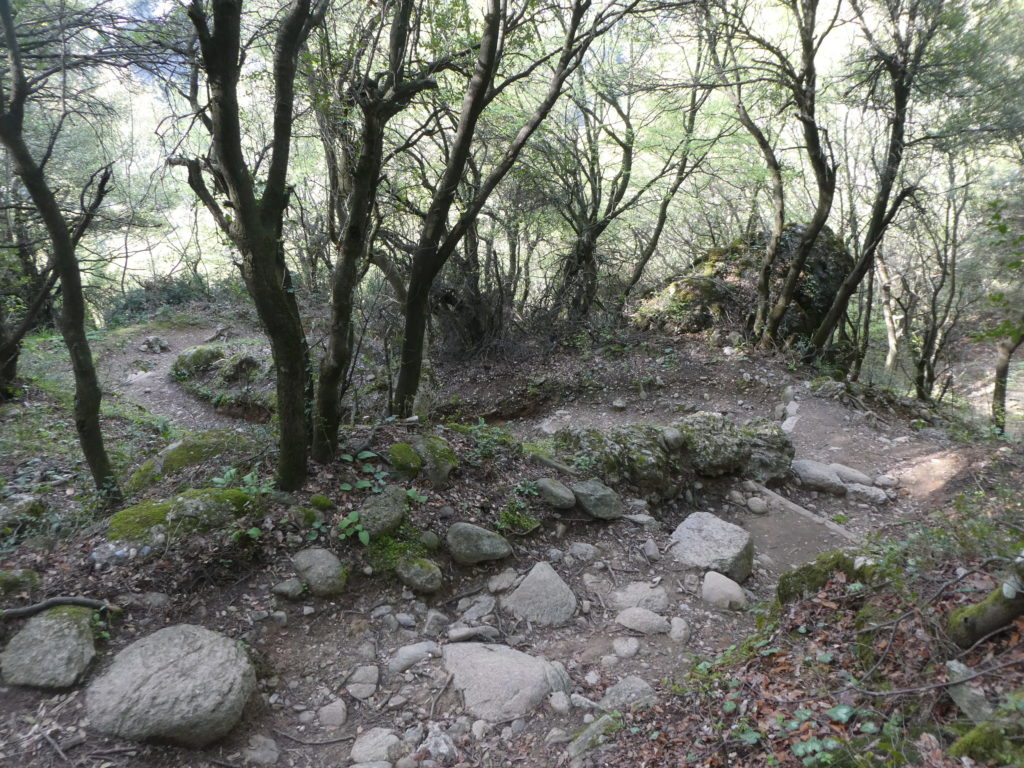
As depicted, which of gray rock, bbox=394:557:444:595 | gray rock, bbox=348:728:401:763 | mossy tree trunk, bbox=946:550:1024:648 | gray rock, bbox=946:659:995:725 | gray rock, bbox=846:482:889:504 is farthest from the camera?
gray rock, bbox=846:482:889:504

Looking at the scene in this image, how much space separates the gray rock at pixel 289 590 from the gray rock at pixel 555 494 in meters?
2.12

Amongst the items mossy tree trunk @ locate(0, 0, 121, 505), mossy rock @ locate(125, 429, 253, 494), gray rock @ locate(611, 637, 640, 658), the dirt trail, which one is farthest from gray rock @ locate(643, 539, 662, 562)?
the dirt trail

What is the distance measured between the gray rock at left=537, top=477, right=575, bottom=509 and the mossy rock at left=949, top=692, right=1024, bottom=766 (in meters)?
3.14

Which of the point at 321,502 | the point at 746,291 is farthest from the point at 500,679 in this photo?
the point at 746,291

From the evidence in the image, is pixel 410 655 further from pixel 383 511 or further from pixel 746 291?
pixel 746 291

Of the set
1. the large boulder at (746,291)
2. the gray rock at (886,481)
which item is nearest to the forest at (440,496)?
the gray rock at (886,481)

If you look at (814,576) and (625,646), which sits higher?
(814,576)

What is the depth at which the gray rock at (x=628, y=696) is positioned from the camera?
9.12ft

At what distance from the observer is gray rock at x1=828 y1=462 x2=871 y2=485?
6.28 m

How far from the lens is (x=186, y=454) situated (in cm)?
455

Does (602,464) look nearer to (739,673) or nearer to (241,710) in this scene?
(739,673)

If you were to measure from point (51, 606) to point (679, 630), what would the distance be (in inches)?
144

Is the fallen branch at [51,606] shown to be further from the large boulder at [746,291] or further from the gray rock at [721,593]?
the large boulder at [746,291]

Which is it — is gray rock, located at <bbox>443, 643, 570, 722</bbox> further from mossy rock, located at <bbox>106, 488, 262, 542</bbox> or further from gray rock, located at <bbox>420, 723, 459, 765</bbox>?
mossy rock, located at <bbox>106, 488, 262, 542</bbox>
